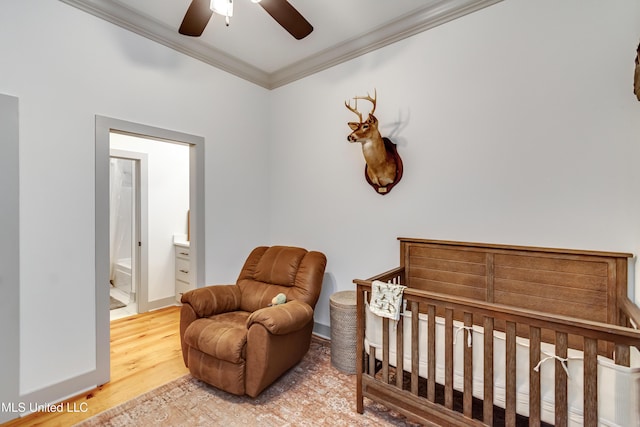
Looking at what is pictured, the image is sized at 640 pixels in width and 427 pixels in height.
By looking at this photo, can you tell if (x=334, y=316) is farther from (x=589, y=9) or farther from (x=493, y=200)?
(x=589, y=9)

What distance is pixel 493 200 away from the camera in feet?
6.90

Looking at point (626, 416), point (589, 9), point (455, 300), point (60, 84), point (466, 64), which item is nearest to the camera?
point (626, 416)

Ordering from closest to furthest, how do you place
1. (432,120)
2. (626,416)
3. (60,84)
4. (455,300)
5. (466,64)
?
(626,416)
(455,300)
(60,84)
(466,64)
(432,120)

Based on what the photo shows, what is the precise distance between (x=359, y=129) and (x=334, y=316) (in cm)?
156

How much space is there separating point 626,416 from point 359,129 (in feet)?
6.83

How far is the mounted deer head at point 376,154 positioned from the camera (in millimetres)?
2336

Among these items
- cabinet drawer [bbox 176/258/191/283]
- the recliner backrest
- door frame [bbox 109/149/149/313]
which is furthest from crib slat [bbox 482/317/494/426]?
door frame [bbox 109/149/149/313]

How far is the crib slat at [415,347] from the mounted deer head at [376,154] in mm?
1168

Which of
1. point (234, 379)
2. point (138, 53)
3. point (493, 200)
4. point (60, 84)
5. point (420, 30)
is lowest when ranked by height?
point (234, 379)

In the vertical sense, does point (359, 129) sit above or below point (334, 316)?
above

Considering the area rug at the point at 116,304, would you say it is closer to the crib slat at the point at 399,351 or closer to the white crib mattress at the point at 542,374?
the white crib mattress at the point at 542,374

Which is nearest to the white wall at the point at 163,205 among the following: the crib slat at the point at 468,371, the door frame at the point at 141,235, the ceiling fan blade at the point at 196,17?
the door frame at the point at 141,235

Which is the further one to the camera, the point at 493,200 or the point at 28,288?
the point at 493,200

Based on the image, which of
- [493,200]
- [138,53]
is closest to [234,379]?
[493,200]
